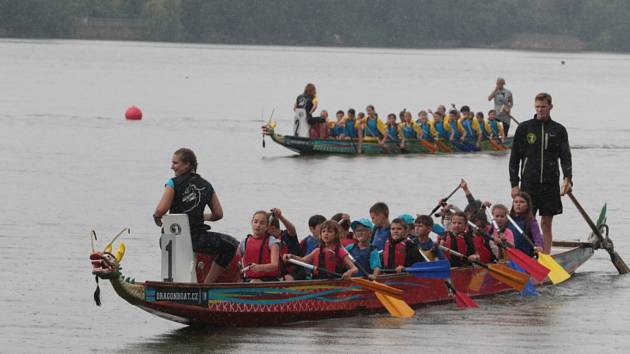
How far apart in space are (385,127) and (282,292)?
21149 mm

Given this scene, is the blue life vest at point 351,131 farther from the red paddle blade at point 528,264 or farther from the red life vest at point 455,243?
the red life vest at point 455,243

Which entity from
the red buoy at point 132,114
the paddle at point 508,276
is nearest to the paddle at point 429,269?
the paddle at point 508,276

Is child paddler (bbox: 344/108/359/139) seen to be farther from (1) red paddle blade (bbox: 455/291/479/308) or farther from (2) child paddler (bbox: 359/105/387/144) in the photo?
Answer: (1) red paddle blade (bbox: 455/291/479/308)

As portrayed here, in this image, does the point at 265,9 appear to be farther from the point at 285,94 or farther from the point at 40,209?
the point at 40,209

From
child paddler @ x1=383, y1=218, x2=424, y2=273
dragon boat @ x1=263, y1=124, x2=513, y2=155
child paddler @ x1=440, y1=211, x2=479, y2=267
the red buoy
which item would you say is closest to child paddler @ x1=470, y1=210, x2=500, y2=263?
child paddler @ x1=440, y1=211, x2=479, y2=267

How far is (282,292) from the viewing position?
1417 cm

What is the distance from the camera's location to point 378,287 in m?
14.7

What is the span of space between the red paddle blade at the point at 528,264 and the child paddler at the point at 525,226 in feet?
0.85

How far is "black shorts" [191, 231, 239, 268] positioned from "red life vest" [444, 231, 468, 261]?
305cm

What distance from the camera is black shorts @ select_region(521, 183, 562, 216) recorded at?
16.9 meters

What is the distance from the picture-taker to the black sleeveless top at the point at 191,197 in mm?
13539

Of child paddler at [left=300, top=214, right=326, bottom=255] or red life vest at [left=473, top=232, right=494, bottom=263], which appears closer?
child paddler at [left=300, top=214, right=326, bottom=255]

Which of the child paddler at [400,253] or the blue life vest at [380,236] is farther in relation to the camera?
the blue life vest at [380,236]

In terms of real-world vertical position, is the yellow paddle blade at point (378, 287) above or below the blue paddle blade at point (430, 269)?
below
